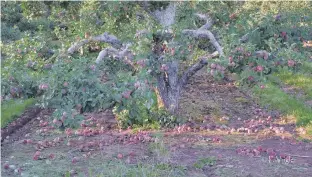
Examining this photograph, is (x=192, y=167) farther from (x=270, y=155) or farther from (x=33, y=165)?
(x=33, y=165)

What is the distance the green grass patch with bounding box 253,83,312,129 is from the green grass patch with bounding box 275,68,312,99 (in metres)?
0.41

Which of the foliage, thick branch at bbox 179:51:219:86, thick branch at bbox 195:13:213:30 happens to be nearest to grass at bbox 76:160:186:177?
the foliage

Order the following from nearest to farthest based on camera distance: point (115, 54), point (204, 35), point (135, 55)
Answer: point (135, 55) < point (115, 54) < point (204, 35)

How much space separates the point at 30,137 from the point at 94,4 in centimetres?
186

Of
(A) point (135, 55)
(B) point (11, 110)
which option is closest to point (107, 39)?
(A) point (135, 55)

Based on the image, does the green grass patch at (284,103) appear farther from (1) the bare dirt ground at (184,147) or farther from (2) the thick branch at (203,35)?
(2) the thick branch at (203,35)

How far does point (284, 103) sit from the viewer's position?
7926 millimetres

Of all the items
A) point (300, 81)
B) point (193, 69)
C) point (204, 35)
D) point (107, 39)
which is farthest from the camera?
point (300, 81)

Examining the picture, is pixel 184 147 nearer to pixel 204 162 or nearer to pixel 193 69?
pixel 204 162

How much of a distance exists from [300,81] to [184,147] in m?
4.80

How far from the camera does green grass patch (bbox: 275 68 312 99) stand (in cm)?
898

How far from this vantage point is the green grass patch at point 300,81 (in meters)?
8.98

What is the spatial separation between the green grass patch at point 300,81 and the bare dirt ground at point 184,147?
1.69 meters

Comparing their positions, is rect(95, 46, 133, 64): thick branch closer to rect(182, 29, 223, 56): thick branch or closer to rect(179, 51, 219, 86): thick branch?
rect(182, 29, 223, 56): thick branch
